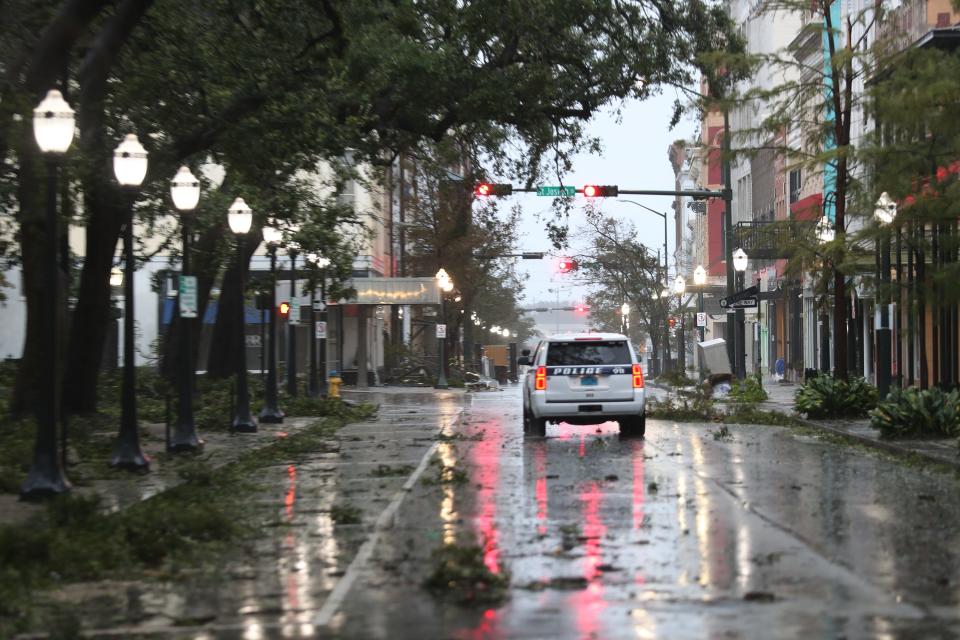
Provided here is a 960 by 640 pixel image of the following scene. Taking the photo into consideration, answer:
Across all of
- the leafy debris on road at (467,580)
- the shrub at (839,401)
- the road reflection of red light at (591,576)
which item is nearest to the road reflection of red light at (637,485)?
the road reflection of red light at (591,576)

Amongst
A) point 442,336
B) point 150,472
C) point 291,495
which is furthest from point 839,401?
point 442,336

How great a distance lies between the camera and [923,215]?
22.2 meters

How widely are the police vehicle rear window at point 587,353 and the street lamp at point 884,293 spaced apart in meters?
4.79

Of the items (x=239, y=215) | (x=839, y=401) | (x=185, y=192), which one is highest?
(x=239, y=215)

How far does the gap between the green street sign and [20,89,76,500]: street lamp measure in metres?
22.7

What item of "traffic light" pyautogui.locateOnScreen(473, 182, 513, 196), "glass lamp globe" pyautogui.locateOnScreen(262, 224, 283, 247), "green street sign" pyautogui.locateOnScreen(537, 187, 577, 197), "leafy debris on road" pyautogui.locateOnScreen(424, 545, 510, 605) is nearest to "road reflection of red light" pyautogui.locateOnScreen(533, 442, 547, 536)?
"leafy debris on road" pyautogui.locateOnScreen(424, 545, 510, 605)

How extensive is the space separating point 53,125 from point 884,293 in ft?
50.8

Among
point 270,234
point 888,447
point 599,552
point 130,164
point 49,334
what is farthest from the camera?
point 270,234

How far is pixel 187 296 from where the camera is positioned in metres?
20.9

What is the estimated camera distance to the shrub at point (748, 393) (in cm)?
3997

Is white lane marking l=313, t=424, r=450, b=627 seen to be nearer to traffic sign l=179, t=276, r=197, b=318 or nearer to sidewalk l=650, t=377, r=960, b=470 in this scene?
traffic sign l=179, t=276, r=197, b=318

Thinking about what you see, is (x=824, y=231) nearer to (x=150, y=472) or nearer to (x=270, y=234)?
(x=270, y=234)

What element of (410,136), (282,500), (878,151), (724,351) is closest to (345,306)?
(724,351)

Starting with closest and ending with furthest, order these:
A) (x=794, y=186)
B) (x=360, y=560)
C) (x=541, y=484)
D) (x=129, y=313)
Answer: (x=360, y=560) → (x=541, y=484) → (x=129, y=313) → (x=794, y=186)
